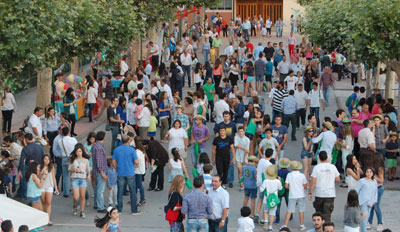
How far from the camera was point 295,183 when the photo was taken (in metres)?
13.9

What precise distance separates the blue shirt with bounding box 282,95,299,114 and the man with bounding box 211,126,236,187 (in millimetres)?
4180

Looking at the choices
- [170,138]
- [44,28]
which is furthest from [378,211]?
[44,28]

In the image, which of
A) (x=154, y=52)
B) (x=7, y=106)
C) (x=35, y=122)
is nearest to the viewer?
(x=35, y=122)

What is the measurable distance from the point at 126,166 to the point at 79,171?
0.92 metres

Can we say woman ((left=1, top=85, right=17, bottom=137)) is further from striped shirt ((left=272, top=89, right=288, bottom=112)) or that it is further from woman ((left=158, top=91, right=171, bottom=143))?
striped shirt ((left=272, top=89, right=288, bottom=112))

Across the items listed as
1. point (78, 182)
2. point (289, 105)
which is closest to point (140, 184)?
point (78, 182)

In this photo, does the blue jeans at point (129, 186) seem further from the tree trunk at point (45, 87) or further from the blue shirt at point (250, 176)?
the tree trunk at point (45, 87)

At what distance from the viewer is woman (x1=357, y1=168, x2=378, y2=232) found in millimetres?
13664

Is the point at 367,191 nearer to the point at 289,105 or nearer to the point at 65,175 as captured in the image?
the point at 65,175

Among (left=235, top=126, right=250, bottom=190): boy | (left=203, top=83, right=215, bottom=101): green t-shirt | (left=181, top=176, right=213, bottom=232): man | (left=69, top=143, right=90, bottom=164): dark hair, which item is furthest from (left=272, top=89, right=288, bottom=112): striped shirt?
(left=181, top=176, right=213, bottom=232): man

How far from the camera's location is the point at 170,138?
56.2ft

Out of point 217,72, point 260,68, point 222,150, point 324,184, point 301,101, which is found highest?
point 260,68

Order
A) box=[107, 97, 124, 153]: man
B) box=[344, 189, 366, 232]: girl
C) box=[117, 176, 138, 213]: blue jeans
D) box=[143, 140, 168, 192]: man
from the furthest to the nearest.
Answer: box=[107, 97, 124, 153]: man < box=[143, 140, 168, 192]: man < box=[117, 176, 138, 213]: blue jeans < box=[344, 189, 366, 232]: girl

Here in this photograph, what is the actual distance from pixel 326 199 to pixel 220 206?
7.52ft
